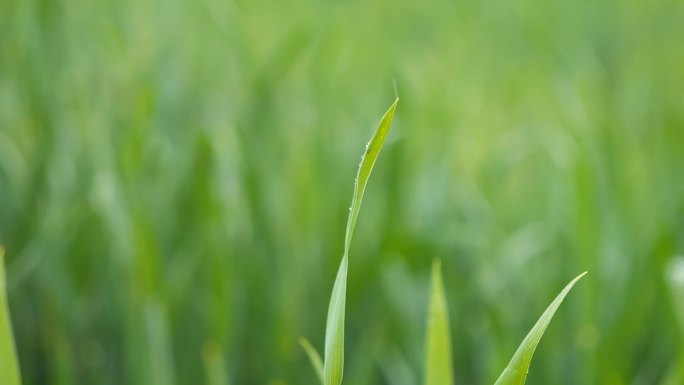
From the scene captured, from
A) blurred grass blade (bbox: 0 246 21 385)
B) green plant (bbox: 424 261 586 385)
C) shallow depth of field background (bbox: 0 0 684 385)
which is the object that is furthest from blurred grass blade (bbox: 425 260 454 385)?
shallow depth of field background (bbox: 0 0 684 385)

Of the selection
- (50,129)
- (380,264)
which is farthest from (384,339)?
(50,129)

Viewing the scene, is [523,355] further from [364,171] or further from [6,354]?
[6,354]

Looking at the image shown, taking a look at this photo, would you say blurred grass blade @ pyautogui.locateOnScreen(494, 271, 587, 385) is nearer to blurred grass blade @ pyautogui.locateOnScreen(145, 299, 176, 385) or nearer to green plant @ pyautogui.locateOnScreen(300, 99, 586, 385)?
green plant @ pyautogui.locateOnScreen(300, 99, 586, 385)

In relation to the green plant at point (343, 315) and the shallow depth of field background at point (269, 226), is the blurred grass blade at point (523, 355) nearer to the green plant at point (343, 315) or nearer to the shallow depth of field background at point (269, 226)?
the green plant at point (343, 315)

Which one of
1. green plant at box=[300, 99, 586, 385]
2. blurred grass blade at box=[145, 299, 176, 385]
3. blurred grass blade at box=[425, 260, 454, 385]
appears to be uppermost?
green plant at box=[300, 99, 586, 385]

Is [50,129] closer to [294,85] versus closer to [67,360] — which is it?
[67,360]

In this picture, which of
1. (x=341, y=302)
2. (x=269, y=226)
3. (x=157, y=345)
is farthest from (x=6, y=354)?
(x=269, y=226)

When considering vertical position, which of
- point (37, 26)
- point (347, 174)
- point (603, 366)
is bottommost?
point (603, 366)

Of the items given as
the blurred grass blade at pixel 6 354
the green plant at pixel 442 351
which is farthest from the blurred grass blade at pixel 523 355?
the blurred grass blade at pixel 6 354
